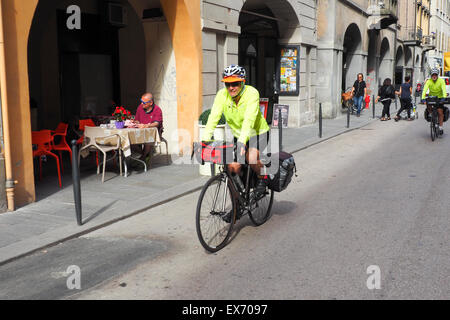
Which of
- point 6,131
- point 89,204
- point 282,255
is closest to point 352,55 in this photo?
point 89,204

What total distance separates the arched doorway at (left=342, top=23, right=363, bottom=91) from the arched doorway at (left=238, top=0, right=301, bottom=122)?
646 cm

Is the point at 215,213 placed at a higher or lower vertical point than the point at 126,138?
lower

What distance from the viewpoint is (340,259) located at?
4.46m

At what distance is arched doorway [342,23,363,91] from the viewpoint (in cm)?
2438

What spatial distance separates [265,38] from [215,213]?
1448cm

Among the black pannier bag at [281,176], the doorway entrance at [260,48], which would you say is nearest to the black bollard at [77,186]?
the black pannier bag at [281,176]

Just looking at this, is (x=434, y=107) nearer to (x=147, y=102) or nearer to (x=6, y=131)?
(x=147, y=102)

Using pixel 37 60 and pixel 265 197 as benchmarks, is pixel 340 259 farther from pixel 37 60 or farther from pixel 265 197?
pixel 37 60

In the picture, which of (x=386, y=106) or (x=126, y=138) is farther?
(x=386, y=106)

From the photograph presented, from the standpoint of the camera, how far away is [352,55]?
80.8ft

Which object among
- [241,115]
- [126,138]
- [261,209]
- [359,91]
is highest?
[359,91]

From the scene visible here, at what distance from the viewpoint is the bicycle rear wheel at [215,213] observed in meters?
4.60

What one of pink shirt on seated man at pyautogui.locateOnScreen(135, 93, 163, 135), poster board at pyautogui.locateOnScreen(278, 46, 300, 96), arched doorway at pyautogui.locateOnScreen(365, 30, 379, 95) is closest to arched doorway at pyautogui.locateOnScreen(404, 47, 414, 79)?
arched doorway at pyautogui.locateOnScreen(365, 30, 379, 95)
